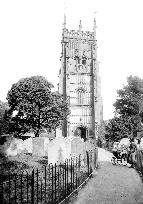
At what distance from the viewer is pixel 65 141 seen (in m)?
16.6

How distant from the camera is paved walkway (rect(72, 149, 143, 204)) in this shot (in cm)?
805

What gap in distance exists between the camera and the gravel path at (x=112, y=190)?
805 centimetres

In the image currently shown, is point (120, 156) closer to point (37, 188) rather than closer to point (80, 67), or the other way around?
point (37, 188)

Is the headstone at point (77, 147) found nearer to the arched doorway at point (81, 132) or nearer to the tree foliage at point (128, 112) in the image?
the tree foliage at point (128, 112)

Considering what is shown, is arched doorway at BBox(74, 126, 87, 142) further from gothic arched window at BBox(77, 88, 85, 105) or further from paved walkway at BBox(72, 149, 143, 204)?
paved walkway at BBox(72, 149, 143, 204)

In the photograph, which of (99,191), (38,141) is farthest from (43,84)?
(99,191)

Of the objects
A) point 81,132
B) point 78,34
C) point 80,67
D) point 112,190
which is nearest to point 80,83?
point 80,67

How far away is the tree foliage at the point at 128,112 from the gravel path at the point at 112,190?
72.7 ft

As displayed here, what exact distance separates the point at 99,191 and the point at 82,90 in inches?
1640

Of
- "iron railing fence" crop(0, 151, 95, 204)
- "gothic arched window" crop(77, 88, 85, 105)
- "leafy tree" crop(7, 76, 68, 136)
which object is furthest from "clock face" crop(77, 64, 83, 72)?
"iron railing fence" crop(0, 151, 95, 204)

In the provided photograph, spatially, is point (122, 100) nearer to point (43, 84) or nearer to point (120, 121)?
point (120, 121)

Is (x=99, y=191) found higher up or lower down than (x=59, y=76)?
lower down

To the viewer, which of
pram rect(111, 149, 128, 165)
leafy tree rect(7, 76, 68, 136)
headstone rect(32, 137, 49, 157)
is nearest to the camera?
pram rect(111, 149, 128, 165)

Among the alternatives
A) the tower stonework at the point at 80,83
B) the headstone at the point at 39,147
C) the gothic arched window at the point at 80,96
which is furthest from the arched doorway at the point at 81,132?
the headstone at the point at 39,147
